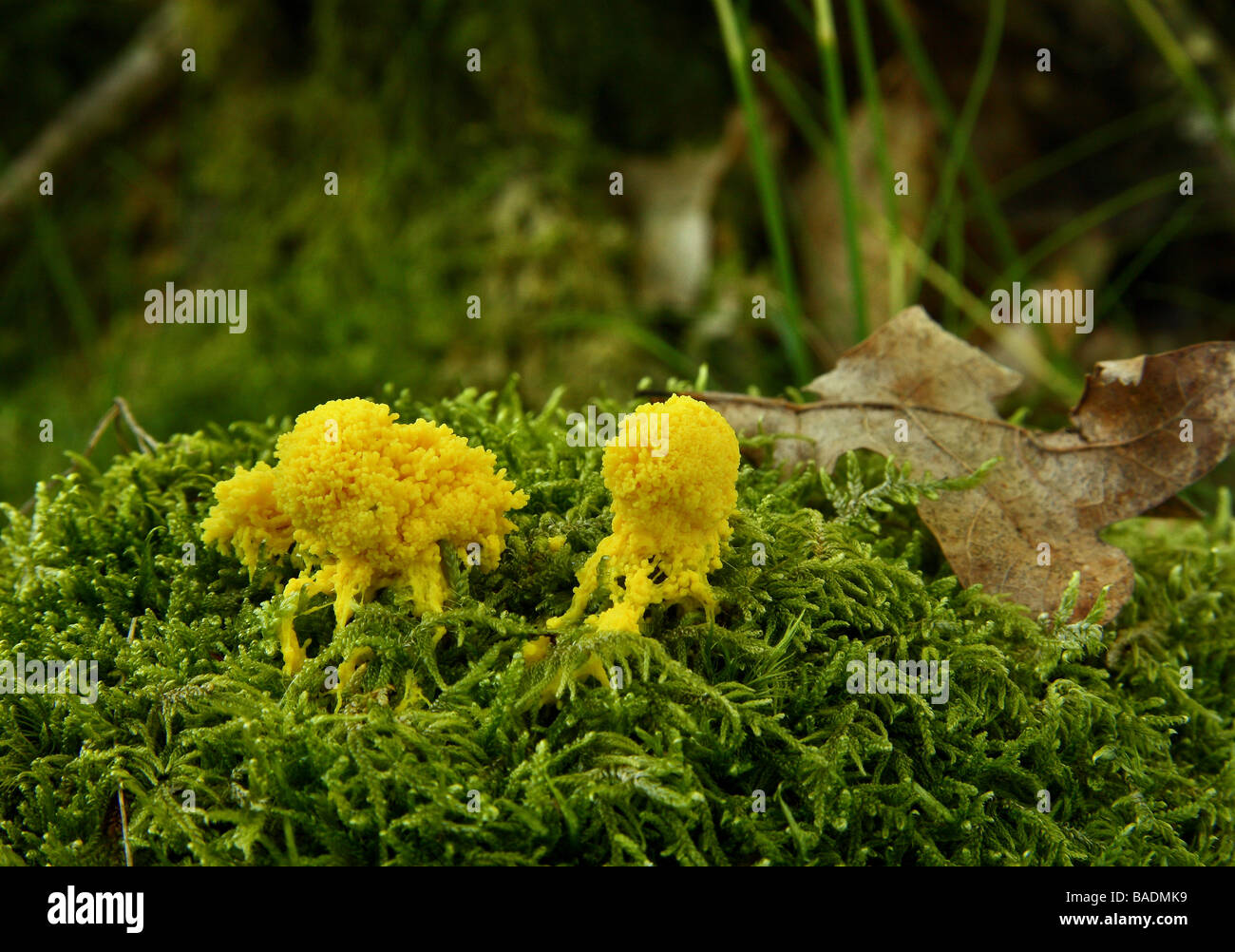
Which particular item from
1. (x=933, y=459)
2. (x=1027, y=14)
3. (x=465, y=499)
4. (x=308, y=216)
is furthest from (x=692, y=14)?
(x=465, y=499)

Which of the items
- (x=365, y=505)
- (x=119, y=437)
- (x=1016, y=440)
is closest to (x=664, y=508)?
(x=365, y=505)

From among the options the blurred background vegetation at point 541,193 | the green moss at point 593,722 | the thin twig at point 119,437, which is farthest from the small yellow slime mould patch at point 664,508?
the blurred background vegetation at point 541,193

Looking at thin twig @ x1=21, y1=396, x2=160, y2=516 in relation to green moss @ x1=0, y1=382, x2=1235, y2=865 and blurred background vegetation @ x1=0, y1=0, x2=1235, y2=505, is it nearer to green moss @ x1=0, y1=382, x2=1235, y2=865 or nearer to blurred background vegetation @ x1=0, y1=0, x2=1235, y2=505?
green moss @ x1=0, y1=382, x2=1235, y2=865

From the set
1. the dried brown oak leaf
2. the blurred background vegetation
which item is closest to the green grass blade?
the dried brown oak leaf

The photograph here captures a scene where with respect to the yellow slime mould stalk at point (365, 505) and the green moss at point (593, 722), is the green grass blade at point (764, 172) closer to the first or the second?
the green moss at point (593, 722)

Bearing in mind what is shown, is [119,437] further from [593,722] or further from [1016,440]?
[1016,440]

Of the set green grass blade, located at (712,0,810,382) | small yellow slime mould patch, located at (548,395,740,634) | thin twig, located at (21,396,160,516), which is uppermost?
green grass blade, located at (712,0,810,382)

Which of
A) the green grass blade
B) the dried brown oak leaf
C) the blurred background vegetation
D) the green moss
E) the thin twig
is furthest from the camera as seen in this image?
the blurred background vegetation
